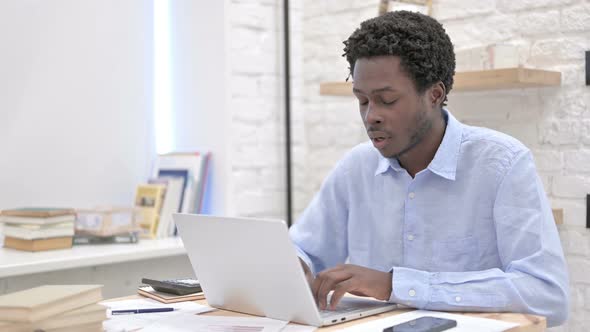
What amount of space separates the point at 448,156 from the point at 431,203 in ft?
0.35

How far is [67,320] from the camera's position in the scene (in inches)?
50.6

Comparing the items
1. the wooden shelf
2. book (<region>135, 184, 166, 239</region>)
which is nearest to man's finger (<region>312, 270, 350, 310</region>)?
the wooden shelf

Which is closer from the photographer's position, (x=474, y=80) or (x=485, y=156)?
(x=485, y=156)

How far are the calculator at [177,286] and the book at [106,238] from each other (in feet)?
3.03

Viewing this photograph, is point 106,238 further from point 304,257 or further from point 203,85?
point 304,257

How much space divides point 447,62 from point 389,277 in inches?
21.0

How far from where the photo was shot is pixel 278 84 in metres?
2.94

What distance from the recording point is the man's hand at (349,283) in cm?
141

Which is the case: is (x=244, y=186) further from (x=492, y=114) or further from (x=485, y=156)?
(x=485, y=156)

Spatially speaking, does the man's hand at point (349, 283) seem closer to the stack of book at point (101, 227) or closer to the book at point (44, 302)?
the book at point (44, 302)

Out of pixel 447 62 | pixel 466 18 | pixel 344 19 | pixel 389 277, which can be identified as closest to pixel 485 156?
pixel 447 62

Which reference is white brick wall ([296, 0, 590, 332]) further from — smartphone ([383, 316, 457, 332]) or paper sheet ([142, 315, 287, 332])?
paper sheet ([142, 315, 287, 332])

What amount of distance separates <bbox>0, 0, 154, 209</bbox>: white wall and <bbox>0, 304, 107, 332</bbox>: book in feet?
4.62

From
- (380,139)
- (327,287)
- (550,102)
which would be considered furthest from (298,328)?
(550,102)
